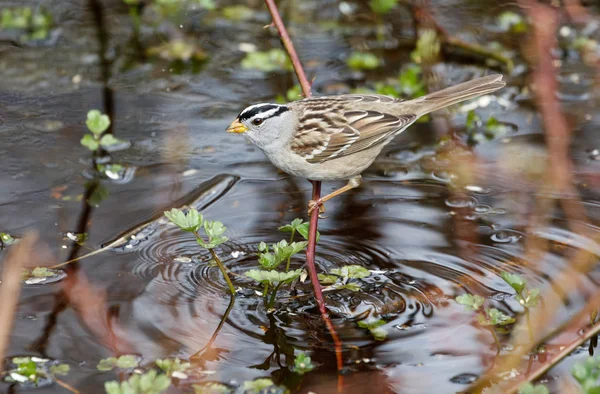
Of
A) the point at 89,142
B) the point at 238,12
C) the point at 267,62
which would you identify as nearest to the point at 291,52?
the point at 89,142

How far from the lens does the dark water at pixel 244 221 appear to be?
4.97 m

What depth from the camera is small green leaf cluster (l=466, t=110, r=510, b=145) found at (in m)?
7.75

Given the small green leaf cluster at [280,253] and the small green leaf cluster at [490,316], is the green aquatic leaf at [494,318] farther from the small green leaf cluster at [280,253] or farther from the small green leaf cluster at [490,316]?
the small green leaf cluster at [280,253]

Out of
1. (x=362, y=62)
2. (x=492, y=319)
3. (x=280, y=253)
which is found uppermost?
(x=362, y=62)

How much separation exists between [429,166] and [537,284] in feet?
6.29

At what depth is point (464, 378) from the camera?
4766 millimetres

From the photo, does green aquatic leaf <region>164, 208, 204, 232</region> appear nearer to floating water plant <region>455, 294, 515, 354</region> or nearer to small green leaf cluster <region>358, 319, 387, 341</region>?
small green leaf cluster <region>358, 319, 387, 341</region>

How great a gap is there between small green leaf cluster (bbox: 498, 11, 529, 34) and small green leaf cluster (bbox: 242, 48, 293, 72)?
264 centimetres

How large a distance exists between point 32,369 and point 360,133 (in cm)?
251

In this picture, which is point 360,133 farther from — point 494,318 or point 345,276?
point 494,318

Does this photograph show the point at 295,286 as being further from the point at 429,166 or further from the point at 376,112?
the point at 429,166

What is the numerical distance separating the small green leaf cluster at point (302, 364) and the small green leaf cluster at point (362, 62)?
466 centimetres

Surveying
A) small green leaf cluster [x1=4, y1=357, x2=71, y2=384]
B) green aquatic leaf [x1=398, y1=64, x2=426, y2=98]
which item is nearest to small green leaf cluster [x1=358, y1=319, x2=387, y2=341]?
small green leaf cluster [x1=4, y1=357, x2=71, y2=384]

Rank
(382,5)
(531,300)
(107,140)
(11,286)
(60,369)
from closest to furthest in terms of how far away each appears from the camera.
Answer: (11,286), (60,369), (531,300), (107,140), (382,5)
